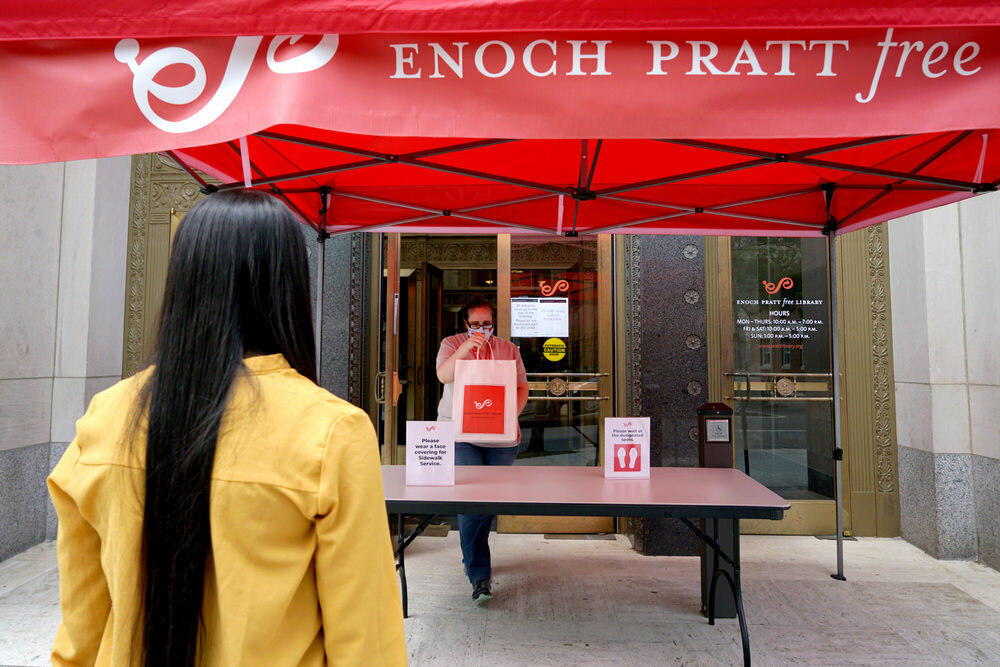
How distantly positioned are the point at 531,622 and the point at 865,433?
3514mm

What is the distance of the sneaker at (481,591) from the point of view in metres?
3.96

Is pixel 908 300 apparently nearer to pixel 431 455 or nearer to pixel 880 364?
pixel 880 364

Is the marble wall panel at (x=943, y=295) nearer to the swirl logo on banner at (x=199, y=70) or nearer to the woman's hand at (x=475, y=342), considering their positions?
the woman's hand at (x=475, y=342)

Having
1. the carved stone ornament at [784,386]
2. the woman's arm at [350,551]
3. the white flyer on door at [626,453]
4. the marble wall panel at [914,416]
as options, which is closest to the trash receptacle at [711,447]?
the white flyer on door at [626,453]

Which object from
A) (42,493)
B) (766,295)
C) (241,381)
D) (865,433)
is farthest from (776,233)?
(42,493)

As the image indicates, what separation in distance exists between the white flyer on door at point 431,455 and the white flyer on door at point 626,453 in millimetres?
867

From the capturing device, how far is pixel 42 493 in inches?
196

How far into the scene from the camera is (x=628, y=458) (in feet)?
11.1

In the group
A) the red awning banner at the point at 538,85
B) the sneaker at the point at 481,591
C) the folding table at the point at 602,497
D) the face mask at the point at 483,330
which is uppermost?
the red awning banner at the point at 538,85

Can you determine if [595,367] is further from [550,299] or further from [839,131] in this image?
[839,131]

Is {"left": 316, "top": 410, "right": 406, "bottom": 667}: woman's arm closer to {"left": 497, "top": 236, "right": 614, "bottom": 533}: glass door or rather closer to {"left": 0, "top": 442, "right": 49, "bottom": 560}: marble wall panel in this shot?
{"left": 497, "top": 236, "right": 614, "bottom": 533}: glass door

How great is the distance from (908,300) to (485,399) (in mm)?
3909

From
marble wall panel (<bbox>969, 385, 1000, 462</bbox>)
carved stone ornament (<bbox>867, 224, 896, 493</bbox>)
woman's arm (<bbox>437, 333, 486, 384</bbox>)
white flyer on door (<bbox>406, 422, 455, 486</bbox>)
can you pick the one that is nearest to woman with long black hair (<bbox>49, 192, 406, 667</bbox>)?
white flyer on door (<bbox>406, 422, 455, 486</bbox>)

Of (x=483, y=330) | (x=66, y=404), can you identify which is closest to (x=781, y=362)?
(x=483, y=330)
